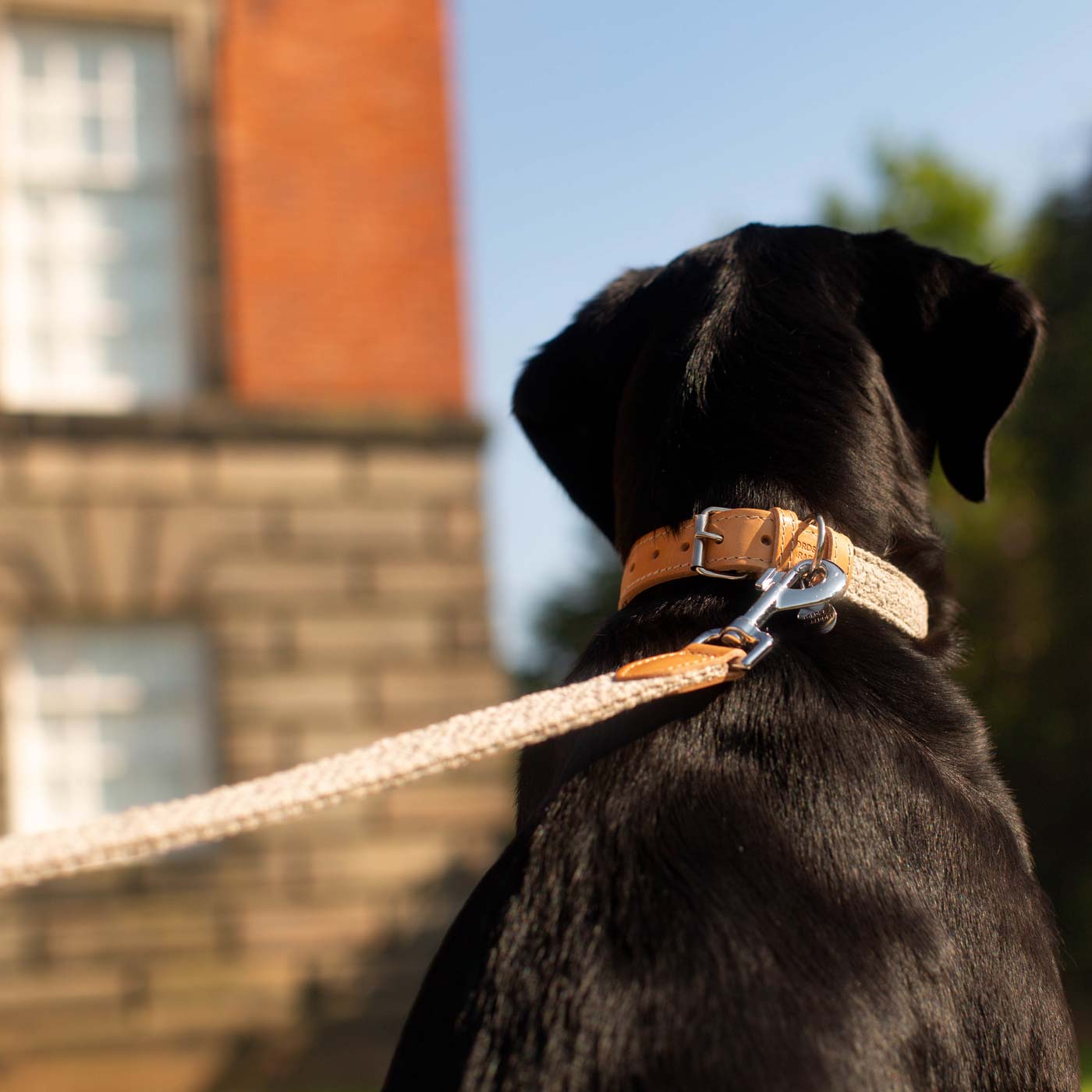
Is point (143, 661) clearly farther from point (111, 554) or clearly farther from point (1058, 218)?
point (1058, 218)

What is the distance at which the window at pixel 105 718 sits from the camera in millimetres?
9500

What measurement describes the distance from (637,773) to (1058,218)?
12.8m

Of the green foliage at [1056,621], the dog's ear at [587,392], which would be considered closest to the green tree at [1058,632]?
the green foliage at [1056,621]

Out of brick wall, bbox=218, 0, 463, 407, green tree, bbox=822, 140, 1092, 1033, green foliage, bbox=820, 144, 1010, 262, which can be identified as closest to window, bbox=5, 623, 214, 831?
brick wall, bbox=218, 0, 463, 407

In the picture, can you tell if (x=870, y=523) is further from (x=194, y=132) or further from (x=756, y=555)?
(x=194, y=132)

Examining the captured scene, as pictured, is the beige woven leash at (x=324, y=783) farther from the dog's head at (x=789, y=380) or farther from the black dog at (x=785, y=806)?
the dog's head at (x=789, y=380)

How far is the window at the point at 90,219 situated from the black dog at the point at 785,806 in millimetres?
8418

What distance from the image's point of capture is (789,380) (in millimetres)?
2203

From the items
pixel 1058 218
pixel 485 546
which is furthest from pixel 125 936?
pixel 1058 218

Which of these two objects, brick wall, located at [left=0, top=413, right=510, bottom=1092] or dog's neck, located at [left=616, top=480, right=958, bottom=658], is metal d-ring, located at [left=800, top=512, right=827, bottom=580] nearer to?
dog's neck, located at [left=616, top=480, right=958, bottom=658]

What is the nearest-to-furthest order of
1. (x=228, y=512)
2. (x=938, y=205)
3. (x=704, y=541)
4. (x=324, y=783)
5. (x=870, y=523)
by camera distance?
(x=324, y=783)
(x=704, y=541)
(x=870, y=523)
(x=228, y=512)
(x=938, y=205)

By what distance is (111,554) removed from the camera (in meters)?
9.55

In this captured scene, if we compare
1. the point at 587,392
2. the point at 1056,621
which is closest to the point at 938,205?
the point at 1056,621

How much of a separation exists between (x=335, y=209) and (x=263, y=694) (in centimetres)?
355
